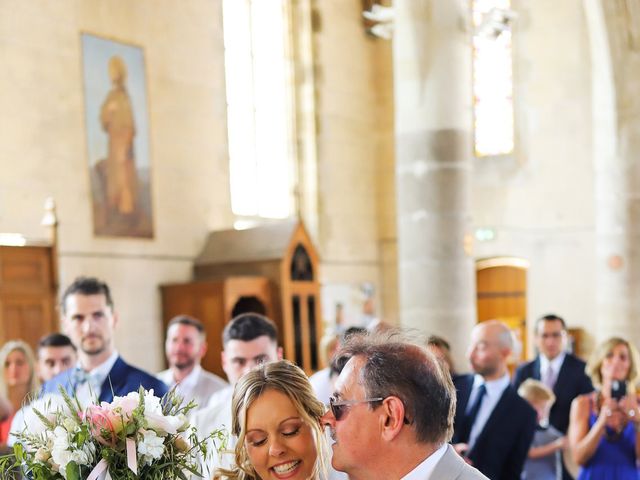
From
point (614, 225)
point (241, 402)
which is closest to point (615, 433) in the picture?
point (241, 402)

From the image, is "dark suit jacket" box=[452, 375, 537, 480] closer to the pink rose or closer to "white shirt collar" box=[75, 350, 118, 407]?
"white shirt collar" box=[75, 350, 118, 407]

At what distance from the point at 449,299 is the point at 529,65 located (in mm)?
9937

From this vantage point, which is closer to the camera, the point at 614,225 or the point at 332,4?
the point at 614,225

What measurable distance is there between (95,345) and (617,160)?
35.5ft

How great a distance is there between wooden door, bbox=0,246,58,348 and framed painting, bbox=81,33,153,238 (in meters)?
1.91

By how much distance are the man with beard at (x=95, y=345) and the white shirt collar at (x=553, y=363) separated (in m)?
3.55

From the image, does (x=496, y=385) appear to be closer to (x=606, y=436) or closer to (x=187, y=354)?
(x=606, y=436)

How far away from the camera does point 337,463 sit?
2.29 meters

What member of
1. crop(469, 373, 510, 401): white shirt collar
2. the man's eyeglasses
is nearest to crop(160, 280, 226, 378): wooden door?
crop(469, 373, 510, 401): white shirt collar

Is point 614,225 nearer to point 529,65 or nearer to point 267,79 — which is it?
point 529,65

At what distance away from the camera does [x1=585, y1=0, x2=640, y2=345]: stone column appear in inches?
514

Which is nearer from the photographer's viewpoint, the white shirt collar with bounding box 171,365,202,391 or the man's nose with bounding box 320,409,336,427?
the man's nose with bounding box 320,409,336,427

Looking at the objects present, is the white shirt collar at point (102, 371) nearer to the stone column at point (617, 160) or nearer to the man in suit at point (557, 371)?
the man in suit at point (557, 371)

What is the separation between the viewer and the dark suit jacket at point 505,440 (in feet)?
14.7
